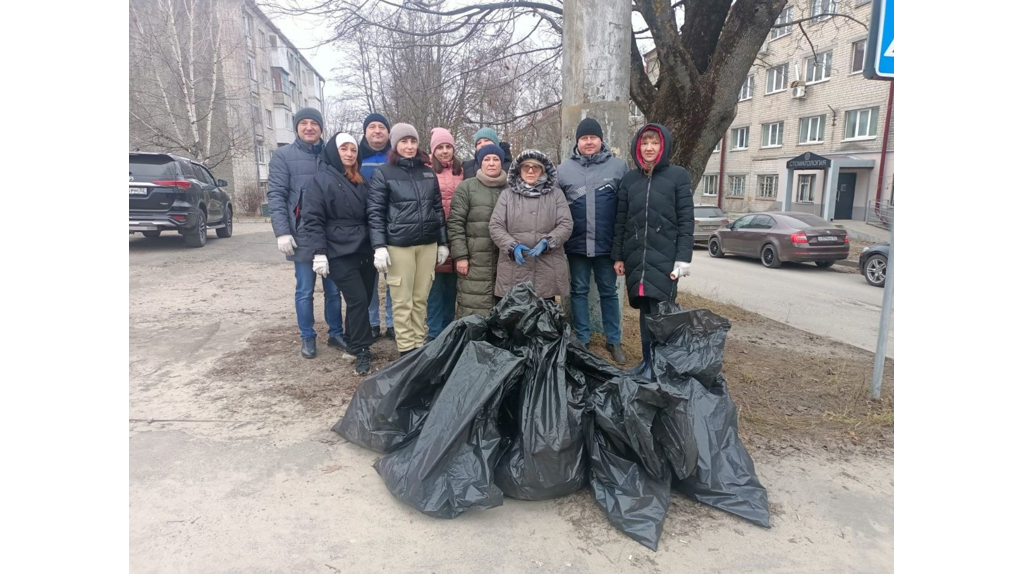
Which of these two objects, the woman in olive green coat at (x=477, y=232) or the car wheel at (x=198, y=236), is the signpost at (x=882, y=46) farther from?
the car wheel at (x=198, y=236)

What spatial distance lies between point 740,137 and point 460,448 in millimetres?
33939

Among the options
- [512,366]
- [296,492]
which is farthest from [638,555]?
[296,492]

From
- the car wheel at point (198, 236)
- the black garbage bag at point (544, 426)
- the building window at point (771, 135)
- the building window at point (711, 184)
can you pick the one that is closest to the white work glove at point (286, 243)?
the black garbage bag at point (544, 426)

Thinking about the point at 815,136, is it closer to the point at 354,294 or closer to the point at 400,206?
the point at 400,206

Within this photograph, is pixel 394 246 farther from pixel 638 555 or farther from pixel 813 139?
pixel 813 139

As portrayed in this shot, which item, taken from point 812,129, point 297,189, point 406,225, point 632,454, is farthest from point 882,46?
point 812,129

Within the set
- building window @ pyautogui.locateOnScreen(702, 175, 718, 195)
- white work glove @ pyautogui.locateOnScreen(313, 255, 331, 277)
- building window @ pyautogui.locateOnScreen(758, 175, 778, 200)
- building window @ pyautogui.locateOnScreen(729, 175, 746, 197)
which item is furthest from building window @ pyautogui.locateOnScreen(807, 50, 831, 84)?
white work glove @ pyautogui.locateOnScreen(313, 255, 331, 277)

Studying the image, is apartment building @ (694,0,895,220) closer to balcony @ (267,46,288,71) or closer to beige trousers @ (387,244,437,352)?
beige trousers @ (387,244,437,352)

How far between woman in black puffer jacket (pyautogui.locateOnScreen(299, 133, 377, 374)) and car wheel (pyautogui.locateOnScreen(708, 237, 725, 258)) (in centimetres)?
1277

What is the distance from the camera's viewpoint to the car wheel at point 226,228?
13164mm

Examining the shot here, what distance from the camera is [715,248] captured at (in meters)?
15.3

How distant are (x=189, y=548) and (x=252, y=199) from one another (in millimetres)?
25598

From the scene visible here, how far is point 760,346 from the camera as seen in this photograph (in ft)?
17.5

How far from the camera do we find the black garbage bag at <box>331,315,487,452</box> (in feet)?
9.33
